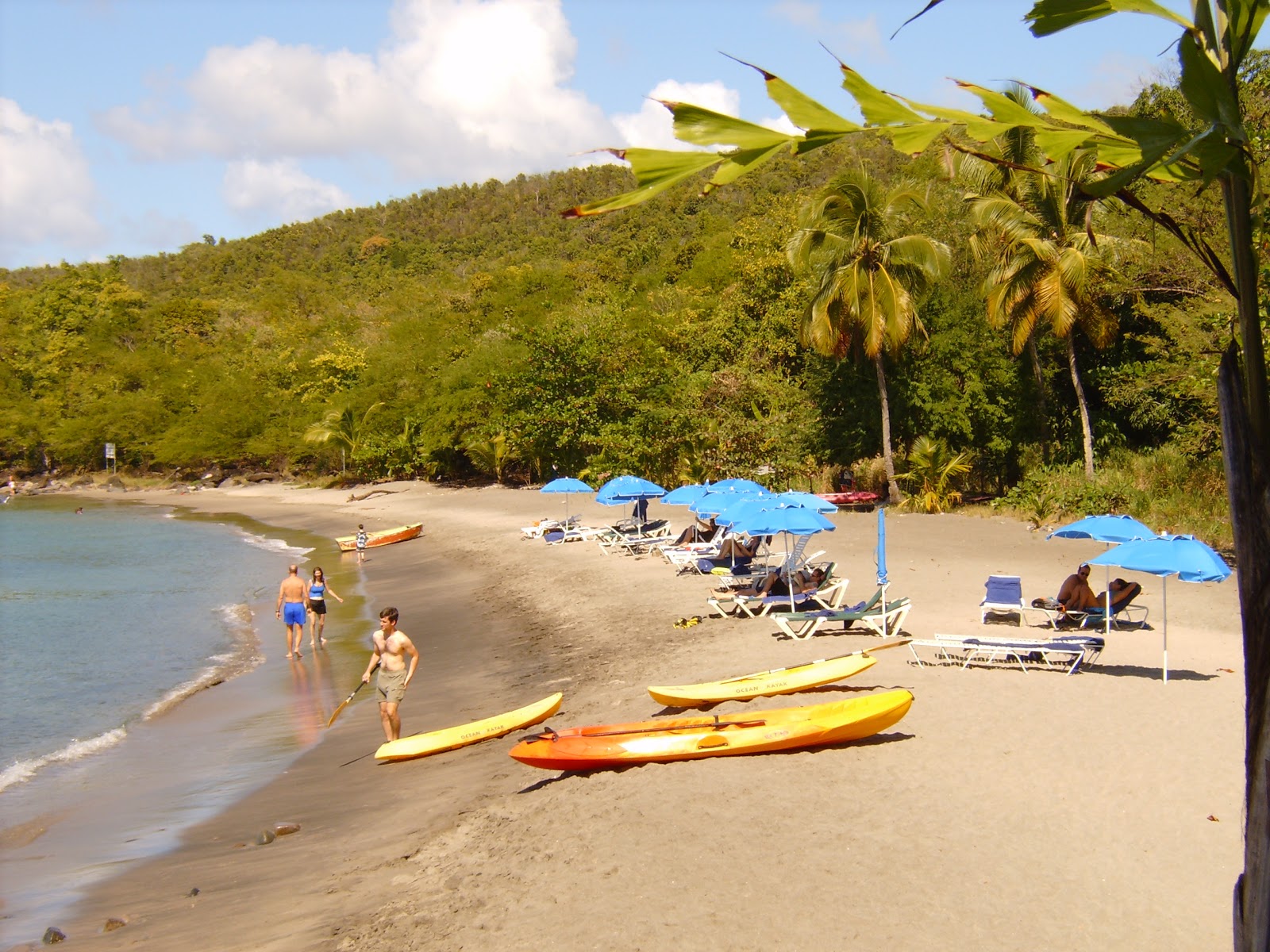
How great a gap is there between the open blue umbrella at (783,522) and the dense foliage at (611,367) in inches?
205

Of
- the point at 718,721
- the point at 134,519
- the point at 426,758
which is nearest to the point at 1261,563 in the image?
the point at 718,721

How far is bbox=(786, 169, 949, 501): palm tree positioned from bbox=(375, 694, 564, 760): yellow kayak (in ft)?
55.1

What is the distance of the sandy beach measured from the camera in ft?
19.7

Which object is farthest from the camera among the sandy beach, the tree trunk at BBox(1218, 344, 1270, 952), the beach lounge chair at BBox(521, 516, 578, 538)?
the beach lounge chair at BBox(521, 516, 578, 538)

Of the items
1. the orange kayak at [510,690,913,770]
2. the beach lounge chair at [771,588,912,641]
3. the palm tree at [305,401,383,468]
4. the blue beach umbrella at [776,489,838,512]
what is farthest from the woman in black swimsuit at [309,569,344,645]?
the palm tree at [305,401,383,468]

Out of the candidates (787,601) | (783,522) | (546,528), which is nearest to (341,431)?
(546,528)

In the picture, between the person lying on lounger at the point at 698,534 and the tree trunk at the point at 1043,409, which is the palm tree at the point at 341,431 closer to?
the person lying on lounger at the point at 698,534

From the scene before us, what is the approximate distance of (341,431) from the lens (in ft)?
167

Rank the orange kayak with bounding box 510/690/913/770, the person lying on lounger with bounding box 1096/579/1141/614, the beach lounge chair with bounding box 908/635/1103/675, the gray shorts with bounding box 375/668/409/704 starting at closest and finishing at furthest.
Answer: the orange kayak with bounding box 510/690/913/770
the gray shorts with bounding box 375/668/409/704
the beach lounge chair with bounding box 908/635/1103/675
the person lying on lounger with bounding box 1096/579/1141/614

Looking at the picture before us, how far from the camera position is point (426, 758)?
10758 mm

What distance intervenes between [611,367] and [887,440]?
44.0ft

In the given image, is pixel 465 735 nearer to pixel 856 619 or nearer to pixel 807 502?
pixel 856 619

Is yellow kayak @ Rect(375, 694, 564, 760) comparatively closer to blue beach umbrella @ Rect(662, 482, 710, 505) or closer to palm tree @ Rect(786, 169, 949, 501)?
blue beach umbrella @ Rect(662, 482, 710, 505)

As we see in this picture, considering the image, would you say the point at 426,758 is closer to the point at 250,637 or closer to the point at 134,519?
the point at 250,637
